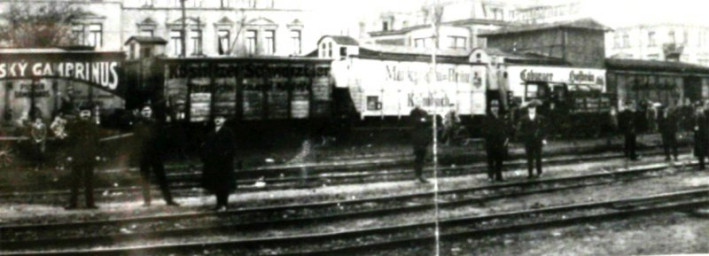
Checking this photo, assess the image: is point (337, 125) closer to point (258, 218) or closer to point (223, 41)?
point (258, 218)

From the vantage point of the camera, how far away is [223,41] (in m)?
4.48

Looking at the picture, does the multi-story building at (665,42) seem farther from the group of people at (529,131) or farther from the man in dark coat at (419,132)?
the man in dark coat at (419,132)

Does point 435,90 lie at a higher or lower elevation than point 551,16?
lower

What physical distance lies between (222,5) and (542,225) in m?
2.70

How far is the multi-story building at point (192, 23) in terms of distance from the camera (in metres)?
3.99

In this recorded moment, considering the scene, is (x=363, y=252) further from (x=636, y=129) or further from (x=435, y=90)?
(x=636, y=129)

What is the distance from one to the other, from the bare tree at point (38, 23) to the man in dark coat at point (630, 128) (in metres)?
6.54

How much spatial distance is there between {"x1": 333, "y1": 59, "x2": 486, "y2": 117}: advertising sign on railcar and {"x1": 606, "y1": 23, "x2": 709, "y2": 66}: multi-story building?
1.35 m

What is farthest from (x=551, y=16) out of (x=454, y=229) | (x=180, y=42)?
(x=180, y=42)

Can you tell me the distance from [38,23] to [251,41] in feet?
4.06

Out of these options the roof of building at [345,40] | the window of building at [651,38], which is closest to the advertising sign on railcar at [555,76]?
the window of building at [651,38]

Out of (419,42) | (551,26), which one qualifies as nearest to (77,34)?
(419,42)

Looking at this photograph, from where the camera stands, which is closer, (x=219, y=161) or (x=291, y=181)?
(x=219, y=161)

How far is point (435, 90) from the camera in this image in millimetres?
5473
